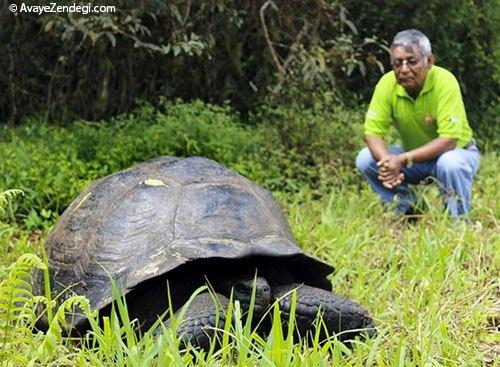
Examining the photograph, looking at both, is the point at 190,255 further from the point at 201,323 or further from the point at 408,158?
the point at 408,158

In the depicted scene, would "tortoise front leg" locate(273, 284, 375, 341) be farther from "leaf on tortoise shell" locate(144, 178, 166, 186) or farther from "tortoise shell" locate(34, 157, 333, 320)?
"leaf on tortoise shell" locate(144, 178, 166, 186)

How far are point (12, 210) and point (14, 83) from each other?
11.0ft

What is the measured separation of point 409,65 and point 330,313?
8.08 ft

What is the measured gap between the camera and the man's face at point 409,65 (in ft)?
16.3

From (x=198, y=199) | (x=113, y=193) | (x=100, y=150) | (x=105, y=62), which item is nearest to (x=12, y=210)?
(x=100, y=150)

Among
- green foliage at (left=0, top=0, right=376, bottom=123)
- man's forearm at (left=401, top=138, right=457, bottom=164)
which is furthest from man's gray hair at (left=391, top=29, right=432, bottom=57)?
green foliage at (left=0, top=0, right=376, bottom=123)

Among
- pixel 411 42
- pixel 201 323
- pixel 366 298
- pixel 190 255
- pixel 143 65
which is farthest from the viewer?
pixel 143 65

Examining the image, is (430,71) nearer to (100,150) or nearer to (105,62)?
(100,150)

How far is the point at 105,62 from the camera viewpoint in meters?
7.61

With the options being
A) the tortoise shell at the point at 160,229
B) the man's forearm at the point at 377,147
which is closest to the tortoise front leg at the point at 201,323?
the tortoise shell at the point at 160,229

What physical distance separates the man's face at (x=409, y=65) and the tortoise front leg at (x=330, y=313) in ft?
7.68

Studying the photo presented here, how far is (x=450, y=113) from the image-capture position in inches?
197

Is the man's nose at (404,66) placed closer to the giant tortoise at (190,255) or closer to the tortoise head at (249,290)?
the giant tortoise at (190,255)

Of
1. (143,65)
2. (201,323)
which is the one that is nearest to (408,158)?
(201,323)
